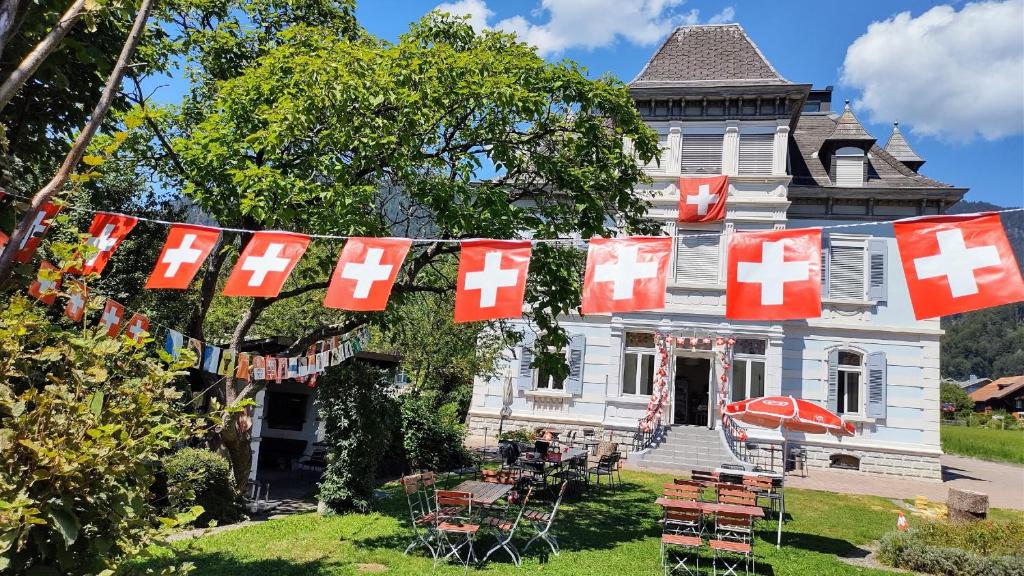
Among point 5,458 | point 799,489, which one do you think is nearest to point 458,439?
point 799,489

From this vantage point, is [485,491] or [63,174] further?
[485,491]

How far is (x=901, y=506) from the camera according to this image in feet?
47.7

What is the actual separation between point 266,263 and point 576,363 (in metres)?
15.3

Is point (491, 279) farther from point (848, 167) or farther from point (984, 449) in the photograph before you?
point (984, 449)

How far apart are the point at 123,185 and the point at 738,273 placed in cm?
1265

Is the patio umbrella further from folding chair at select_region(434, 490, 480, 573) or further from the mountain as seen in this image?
the mountain

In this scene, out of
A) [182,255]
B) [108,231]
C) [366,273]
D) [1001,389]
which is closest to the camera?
[366,273]

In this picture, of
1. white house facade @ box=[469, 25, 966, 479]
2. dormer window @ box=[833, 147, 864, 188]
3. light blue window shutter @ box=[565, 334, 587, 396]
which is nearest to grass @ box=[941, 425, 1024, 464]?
white house facade @ box=[469, 25, 966, 479]

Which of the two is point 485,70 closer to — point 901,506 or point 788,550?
point 788,550

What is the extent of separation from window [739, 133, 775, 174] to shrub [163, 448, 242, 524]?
1768 cm

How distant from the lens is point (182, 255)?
8.27m

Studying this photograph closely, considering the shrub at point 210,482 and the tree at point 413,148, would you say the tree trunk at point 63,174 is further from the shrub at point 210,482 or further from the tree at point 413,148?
the shrub at point 210,482

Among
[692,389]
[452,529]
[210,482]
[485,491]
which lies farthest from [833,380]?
[210,482]

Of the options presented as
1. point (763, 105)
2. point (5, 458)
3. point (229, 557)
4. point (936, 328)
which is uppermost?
point (763, 105)
